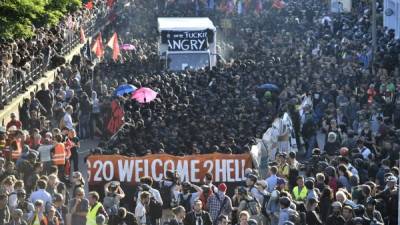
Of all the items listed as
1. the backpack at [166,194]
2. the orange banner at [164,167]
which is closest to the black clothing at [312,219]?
the backpack at [166,194]

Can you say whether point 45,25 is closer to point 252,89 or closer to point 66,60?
point 66,60

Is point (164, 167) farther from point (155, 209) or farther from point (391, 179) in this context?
point (391, 179)

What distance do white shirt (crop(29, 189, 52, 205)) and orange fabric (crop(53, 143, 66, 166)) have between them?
4.25 meters

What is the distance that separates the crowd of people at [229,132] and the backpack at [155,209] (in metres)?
0.02

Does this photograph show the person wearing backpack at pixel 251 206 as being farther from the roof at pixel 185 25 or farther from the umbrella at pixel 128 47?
the umbrella at pixel 128 47

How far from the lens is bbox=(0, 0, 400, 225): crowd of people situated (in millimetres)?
19375

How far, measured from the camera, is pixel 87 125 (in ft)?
104

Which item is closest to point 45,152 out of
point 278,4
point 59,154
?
point 59,154

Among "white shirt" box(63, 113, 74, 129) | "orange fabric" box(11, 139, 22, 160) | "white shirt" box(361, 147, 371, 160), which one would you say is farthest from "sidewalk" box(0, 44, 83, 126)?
"white shirt" box(361, 147, 371, 160)

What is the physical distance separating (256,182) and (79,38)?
2692cm

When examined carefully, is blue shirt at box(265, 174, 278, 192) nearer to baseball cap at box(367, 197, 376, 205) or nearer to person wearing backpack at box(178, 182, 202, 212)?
person wearing backpack at box(178, 182, 202, 212)

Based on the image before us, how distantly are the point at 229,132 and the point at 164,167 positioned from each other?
3.18 meters

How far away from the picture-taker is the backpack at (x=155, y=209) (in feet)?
65.8

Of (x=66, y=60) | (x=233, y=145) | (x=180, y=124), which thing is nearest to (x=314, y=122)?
(x=180, y=124)
